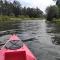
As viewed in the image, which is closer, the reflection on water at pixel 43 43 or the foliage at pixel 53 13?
the reflection on water at pixel 43 43

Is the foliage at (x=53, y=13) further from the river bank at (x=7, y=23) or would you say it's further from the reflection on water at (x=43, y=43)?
the reflection on water at (x=43, y=43)

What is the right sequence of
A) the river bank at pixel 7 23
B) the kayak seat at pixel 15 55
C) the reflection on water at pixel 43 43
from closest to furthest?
1. the kayak seat at pixel 15 55
2. the reflection on water at pixel 43 43
3. the river bank at pixel 7 23

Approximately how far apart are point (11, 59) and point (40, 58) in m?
4.40

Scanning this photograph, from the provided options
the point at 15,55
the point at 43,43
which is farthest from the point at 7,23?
the point at 15,55

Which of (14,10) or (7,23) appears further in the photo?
(14,10)

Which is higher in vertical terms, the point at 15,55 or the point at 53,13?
the point at 15,55

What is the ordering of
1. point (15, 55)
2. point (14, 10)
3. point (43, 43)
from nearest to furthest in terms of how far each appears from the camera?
1. point (15, 55)
2. point (43, 43)
3. point (14, 10)

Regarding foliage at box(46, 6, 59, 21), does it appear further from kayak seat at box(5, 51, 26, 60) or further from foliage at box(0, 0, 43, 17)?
kayak seat at box(5, 51, 26, 60)

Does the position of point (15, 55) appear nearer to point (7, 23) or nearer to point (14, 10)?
point (7, 23)

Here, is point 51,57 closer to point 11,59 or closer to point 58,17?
point 11,59

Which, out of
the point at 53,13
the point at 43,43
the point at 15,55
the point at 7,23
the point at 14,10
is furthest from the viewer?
the point at 14,10

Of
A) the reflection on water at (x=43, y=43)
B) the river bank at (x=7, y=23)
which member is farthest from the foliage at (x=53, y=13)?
the reflection on water at (x=43, y=43)

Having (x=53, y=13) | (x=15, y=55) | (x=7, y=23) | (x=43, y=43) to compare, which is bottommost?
(x=7, y=23)

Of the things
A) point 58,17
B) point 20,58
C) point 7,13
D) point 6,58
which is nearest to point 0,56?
point 6,58
